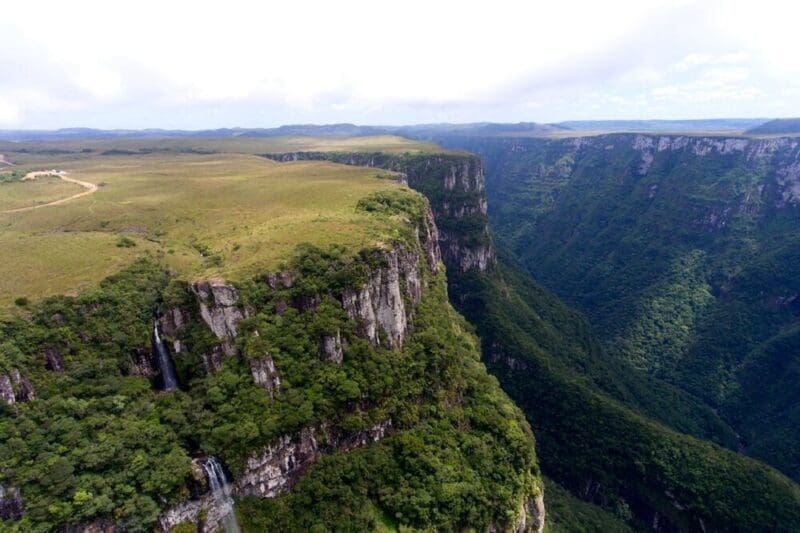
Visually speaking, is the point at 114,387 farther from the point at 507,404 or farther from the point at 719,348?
the point at 719,348

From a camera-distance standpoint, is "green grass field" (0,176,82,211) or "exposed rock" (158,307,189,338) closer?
"exposed rock" (158,307,189,338)

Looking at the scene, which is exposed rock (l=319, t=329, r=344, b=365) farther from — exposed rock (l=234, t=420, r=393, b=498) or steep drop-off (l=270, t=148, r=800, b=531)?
steep drop-off (l=270, t=148, r=800, b=531)

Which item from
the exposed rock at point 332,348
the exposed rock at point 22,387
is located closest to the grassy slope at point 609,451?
the exposed rock at point 332,348

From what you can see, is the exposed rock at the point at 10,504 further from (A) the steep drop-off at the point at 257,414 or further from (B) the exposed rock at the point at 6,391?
(B) the exposed rock at the point at 6,391

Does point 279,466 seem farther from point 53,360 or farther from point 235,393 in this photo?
point 53,360

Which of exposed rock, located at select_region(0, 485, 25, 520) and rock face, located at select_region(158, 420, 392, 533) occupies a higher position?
exposed rock, located at select_region(0, 485, 25, 520)

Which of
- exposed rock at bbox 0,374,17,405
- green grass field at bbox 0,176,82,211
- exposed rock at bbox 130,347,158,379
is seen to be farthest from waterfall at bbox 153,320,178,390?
green grass field at bbox 0,176,82,211

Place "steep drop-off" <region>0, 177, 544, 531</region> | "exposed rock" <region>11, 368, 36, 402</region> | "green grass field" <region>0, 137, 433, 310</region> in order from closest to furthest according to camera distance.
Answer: "steep drop-off" <region>0, 177, 544, 531</region> → "exposed rock" <region>11, 368, 36, 402</region> → "green grass field" <region>0, 137, 433, 310</region>
